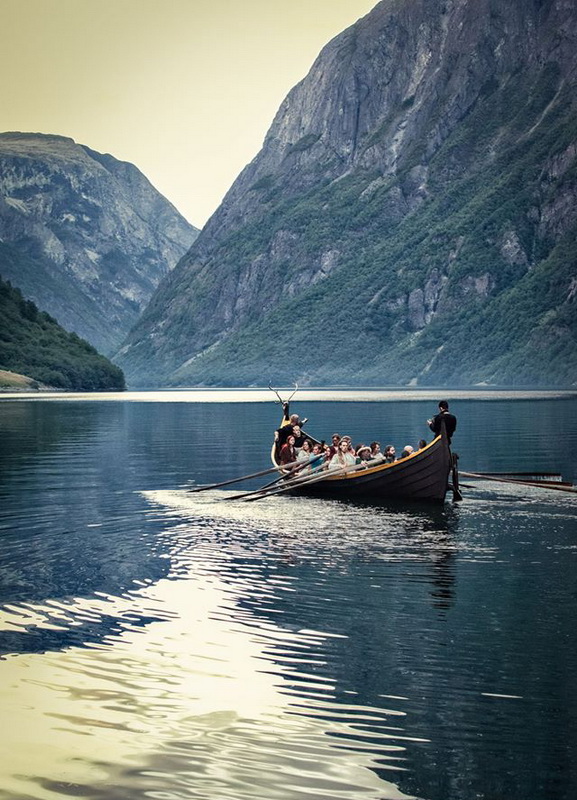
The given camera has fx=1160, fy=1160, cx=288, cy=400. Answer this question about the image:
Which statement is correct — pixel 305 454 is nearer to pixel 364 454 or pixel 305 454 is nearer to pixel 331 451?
pixel 331 451

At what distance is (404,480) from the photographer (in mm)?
45844

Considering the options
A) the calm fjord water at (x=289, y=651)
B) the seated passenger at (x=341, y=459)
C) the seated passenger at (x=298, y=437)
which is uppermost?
the seated passenger at (x=298, y=437)

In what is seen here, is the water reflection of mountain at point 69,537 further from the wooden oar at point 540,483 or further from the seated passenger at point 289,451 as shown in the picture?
the wooden oar at point 540,483

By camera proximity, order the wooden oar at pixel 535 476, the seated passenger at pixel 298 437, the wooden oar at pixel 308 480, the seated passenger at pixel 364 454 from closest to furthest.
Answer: the wooden oar at pixel 308 480 < the seated passenger at pixel 364 454 < the wooden oar at pixel 535 476 < the seated passenger at pixel 298 437

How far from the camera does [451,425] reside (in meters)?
44.8

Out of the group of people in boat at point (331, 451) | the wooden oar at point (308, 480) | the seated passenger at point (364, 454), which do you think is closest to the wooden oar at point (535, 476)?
the group of people in boat at point (331, 451)

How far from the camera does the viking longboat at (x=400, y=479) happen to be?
44250 millimetres

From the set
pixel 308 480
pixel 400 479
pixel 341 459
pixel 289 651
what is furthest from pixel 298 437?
pixel 289 651

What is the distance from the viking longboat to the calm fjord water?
1347mm

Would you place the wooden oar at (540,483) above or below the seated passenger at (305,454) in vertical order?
below

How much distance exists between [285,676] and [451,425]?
25.6 metres

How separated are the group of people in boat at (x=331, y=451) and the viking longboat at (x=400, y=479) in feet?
1.98

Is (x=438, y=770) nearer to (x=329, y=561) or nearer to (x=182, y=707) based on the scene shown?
(x=182, y=707)

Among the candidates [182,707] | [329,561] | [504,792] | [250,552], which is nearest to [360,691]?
[182,707]
